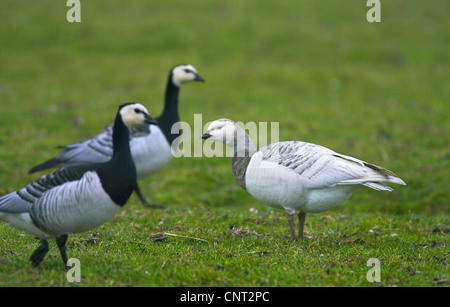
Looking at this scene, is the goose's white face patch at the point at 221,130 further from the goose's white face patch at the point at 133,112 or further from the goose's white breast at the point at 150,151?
the goose's white breast at the point at 150,151

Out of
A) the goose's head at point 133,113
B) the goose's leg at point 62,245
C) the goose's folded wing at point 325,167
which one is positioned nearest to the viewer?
the goose's leg at point 62,245

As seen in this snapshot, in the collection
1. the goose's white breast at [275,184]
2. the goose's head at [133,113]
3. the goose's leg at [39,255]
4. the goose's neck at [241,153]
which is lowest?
the goose's leg at [39,255]

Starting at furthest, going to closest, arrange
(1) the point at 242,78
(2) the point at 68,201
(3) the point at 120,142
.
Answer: (1) the point at 242,78 → (3) the point at 120,142 → (2) the point at 68,201

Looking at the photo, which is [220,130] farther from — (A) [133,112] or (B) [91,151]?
(B) [91,151]

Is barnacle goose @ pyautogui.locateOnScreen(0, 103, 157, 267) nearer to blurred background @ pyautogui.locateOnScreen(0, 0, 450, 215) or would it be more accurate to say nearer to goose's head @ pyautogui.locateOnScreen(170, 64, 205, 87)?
blurred background @ pyautogui.locateOnScreen(0, 0, 450, 215)

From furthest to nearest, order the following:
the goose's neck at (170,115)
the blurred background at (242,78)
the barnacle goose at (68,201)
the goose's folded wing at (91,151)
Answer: the blurred background at (242,78) → the goose's neck at (170,115) → the goose's folded wing at (91,151) → the barnacle goose at (68,201)

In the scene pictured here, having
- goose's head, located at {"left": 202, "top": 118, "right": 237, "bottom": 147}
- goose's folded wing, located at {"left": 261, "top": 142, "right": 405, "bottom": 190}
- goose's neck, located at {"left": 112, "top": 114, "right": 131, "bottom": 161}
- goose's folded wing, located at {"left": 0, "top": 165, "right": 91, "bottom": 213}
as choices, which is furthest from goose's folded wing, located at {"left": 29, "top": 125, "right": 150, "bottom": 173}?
goose's folded wing, located at {"left": 261, "top": 142, "right": 405, "bottom": 190}

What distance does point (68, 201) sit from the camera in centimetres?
568

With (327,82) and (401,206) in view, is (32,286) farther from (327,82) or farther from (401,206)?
(327,82)

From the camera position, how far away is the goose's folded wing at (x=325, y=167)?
654 centimetres

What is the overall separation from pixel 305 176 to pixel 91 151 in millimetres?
4838

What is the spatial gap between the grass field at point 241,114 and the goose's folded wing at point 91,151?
1.18 m

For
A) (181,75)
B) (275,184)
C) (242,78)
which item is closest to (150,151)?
(181,75)

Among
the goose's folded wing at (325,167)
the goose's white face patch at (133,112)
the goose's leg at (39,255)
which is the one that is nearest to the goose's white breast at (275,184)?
the goose's folded wing at (325,167)
